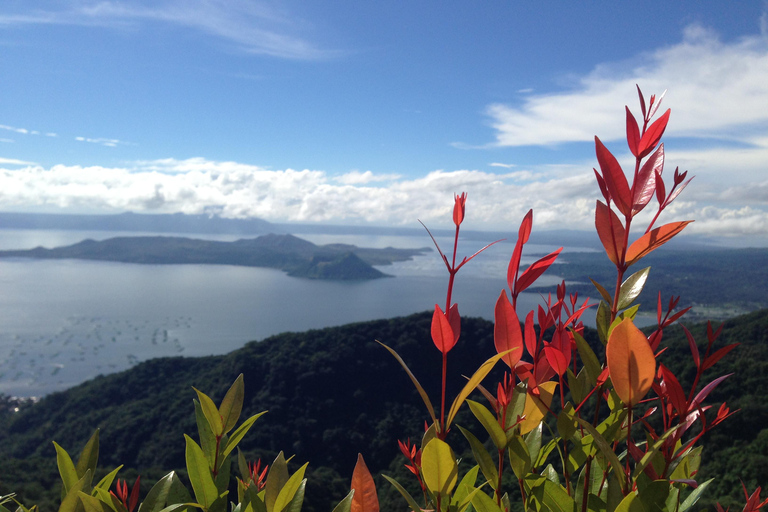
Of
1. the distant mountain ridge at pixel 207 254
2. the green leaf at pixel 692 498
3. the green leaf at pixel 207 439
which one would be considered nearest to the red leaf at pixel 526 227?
the green leaf at pixel 692 498

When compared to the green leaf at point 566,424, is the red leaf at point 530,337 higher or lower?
higher

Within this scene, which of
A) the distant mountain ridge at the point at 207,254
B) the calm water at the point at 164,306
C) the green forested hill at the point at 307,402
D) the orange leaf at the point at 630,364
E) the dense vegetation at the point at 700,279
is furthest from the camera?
the distant mountain ridge at the point at 207,254

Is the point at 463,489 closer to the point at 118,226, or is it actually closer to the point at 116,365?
the point at 116,365

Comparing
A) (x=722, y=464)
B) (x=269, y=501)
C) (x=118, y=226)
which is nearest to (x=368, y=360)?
(x=722, y=464)

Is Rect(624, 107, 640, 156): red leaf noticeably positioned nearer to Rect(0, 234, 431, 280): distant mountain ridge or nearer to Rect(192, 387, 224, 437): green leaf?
Rect(192, 387, 224, 437): green leaf

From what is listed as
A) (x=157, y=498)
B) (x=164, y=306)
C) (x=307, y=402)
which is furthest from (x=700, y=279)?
(x=164, y=306)

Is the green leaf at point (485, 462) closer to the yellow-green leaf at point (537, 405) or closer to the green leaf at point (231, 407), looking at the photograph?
the yellow-green leaf at point (537, 405)

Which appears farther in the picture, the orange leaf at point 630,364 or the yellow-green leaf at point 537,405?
the yellow-green leaf at point 537,405
